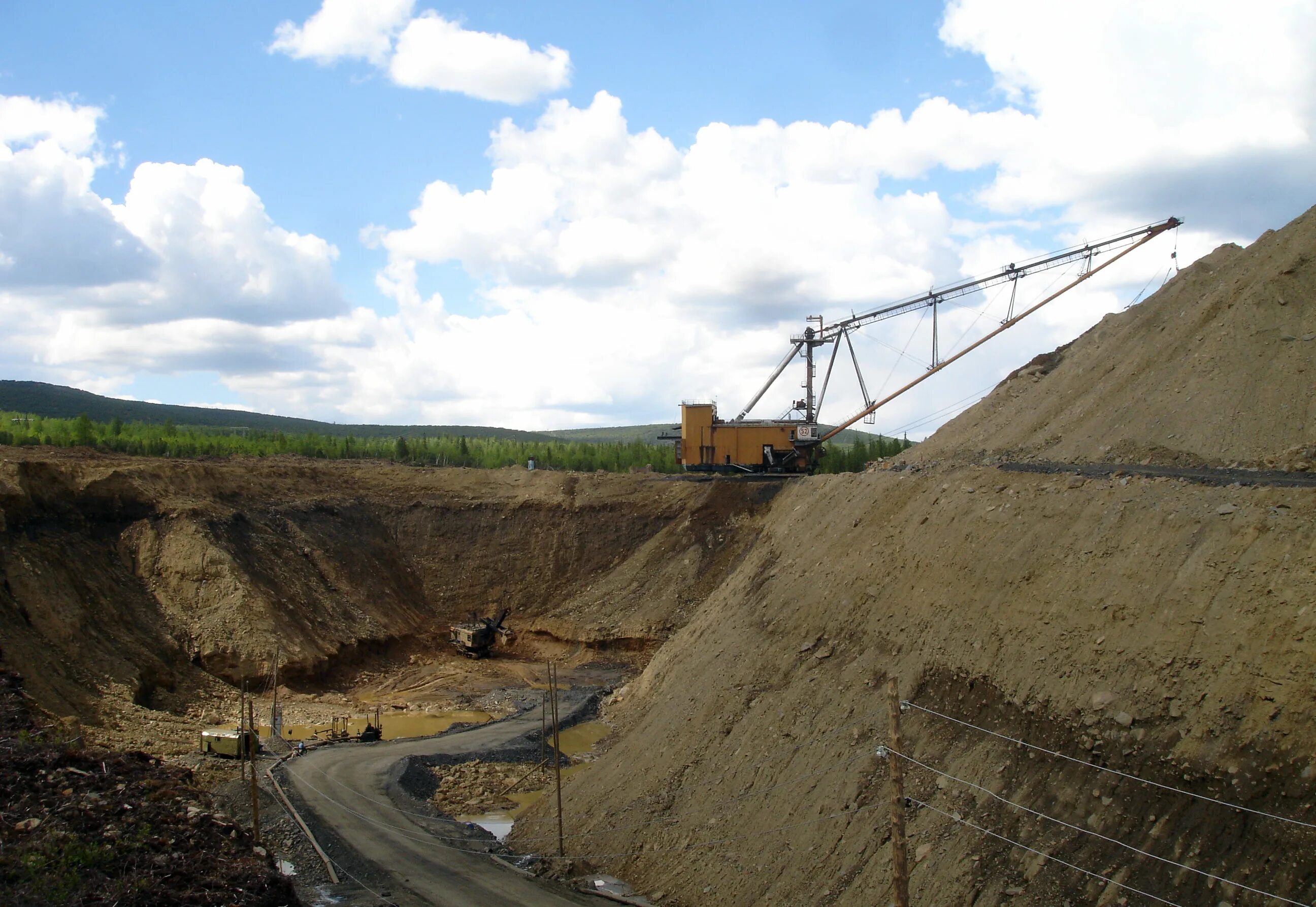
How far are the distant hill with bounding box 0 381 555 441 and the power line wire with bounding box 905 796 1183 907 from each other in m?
95.3

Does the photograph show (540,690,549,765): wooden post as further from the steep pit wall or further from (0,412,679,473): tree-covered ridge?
(0,412,679,473): tree-covered ridge

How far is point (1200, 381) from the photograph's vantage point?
21328 millimetres

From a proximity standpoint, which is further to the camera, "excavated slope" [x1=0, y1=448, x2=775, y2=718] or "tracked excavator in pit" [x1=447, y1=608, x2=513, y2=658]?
"tracked excavator in pit" [x1=447, y1=608, x2=513, y2=658]

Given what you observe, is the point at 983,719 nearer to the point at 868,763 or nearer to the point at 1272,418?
the point at 868,763

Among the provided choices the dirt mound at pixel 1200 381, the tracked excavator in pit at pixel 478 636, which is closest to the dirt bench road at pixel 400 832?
the tracked excavator in pit at pixel 478 636

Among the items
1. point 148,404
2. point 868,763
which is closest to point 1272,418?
point 868,763

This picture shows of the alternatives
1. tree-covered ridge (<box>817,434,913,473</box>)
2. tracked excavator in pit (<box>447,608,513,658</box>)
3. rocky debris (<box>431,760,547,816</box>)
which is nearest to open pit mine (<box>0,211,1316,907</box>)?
rocky debris (<box>431,760,547,816</box>)

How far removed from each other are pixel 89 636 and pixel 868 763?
27.1 meters

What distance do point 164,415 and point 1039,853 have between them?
15281 centimetres

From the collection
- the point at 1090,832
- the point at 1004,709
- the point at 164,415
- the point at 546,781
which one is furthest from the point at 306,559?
the point at 164,415

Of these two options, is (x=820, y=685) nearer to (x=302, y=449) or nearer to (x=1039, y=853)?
(x=1039, y=853)

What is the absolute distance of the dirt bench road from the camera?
1764 centimetres

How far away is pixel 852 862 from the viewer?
47.3 feet

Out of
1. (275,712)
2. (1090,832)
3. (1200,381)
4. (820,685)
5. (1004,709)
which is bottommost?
(275,712)
